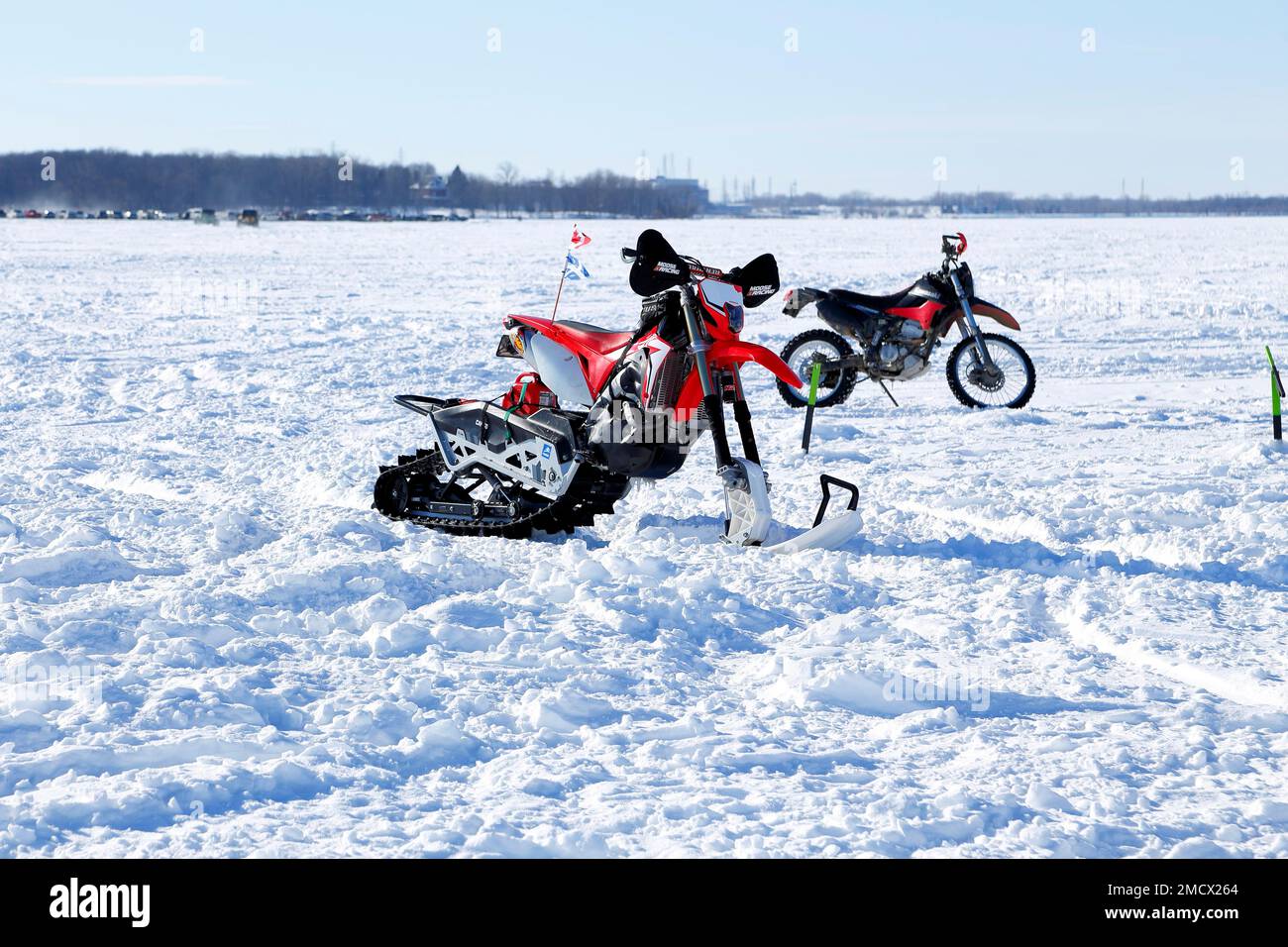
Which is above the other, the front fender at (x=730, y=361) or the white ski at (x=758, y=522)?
the front fender at (x=730, y=361)

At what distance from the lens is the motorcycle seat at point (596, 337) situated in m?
→ 6.47

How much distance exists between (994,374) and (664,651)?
6395 millimetres

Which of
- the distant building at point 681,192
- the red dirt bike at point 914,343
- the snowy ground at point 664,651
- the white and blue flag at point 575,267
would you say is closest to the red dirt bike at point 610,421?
the snowy ground at point 664,651

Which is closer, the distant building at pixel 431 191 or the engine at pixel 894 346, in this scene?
the engine at pixel 894 346

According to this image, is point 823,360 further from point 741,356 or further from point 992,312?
point 741,356

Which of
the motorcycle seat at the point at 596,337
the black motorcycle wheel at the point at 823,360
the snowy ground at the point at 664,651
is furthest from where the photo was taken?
the black motorcycle wheel at the point at 823,360

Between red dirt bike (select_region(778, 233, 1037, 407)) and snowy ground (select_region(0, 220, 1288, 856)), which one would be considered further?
red dirt bike (select_region(778, 233, 1037, 407))

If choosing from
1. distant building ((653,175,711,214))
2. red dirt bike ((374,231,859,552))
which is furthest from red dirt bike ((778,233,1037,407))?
distant building ((653,175,711,214))

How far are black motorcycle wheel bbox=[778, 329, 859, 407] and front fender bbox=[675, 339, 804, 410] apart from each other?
4706mm

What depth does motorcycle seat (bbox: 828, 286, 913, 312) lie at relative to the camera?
1078 cm

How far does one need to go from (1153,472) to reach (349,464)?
4.77 metres

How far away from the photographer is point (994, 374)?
10547mm

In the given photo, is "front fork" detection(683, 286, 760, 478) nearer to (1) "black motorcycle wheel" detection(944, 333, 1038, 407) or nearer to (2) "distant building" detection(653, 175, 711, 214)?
(1) "black motorcycle wheel" detection(944, 333, 1038, 407)

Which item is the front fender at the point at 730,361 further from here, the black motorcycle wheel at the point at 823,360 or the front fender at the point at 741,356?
the black motorcycle wheel at the point at 823,360
